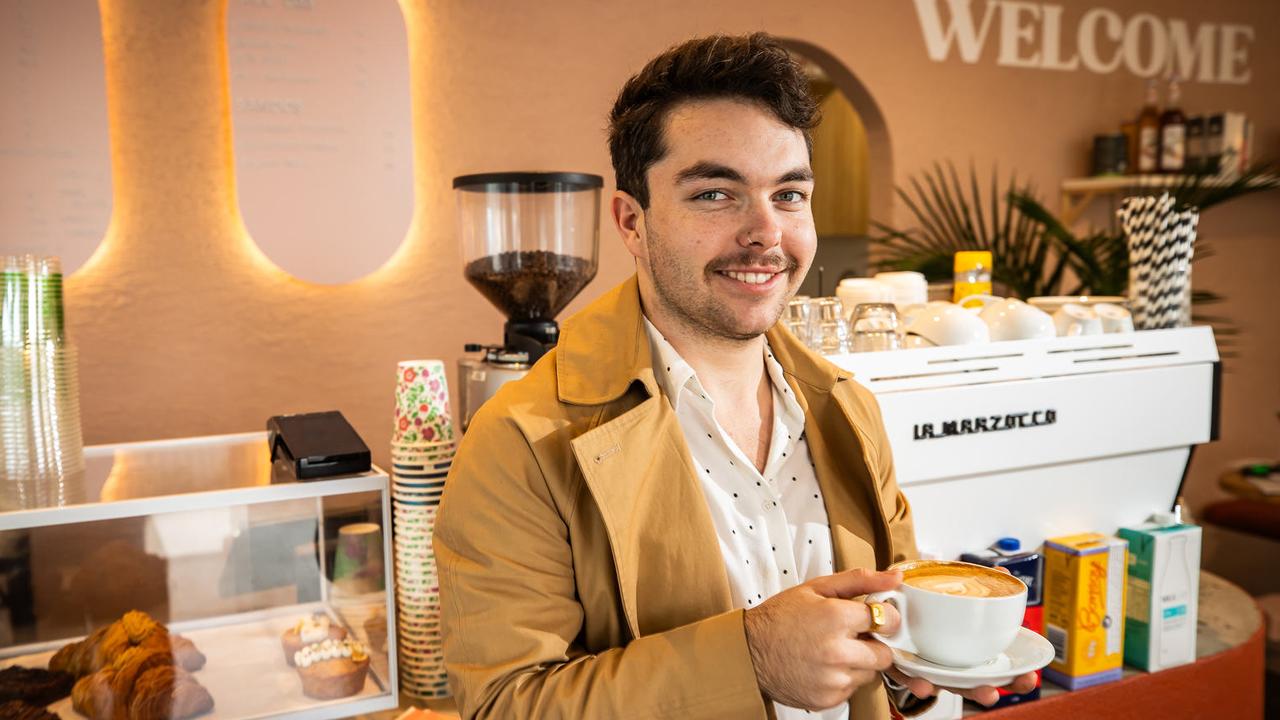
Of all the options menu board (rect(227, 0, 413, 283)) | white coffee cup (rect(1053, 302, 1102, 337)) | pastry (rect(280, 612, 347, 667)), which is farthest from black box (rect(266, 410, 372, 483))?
menu board (rect(227, 0, 413, 283))

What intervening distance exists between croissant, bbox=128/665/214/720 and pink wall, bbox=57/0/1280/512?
5.94ft

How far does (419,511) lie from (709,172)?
72 cm

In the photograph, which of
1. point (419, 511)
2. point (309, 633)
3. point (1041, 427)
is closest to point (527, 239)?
point (419, 511)

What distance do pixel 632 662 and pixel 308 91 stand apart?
8.30ft

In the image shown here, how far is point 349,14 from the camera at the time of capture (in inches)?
124

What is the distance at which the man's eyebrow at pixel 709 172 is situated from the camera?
4.16 ft

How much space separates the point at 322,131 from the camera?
3.12 m

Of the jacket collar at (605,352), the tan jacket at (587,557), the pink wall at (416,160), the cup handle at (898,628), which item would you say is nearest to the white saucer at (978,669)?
the cup handle at (898,628)

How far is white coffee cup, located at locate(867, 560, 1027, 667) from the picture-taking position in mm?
1014

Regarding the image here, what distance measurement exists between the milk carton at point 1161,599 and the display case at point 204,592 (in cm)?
146

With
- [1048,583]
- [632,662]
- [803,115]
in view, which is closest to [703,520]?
[632,662]

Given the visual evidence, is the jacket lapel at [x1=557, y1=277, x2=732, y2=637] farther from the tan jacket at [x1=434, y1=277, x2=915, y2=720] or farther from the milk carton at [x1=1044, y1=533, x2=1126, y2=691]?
the milk carton at [x1=1044, y1=533, x2=1126, y2=691]

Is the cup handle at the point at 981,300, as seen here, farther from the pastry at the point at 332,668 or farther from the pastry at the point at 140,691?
the pastry at the point at 140,691

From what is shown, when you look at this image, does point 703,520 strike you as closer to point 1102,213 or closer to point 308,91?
point 308,91
